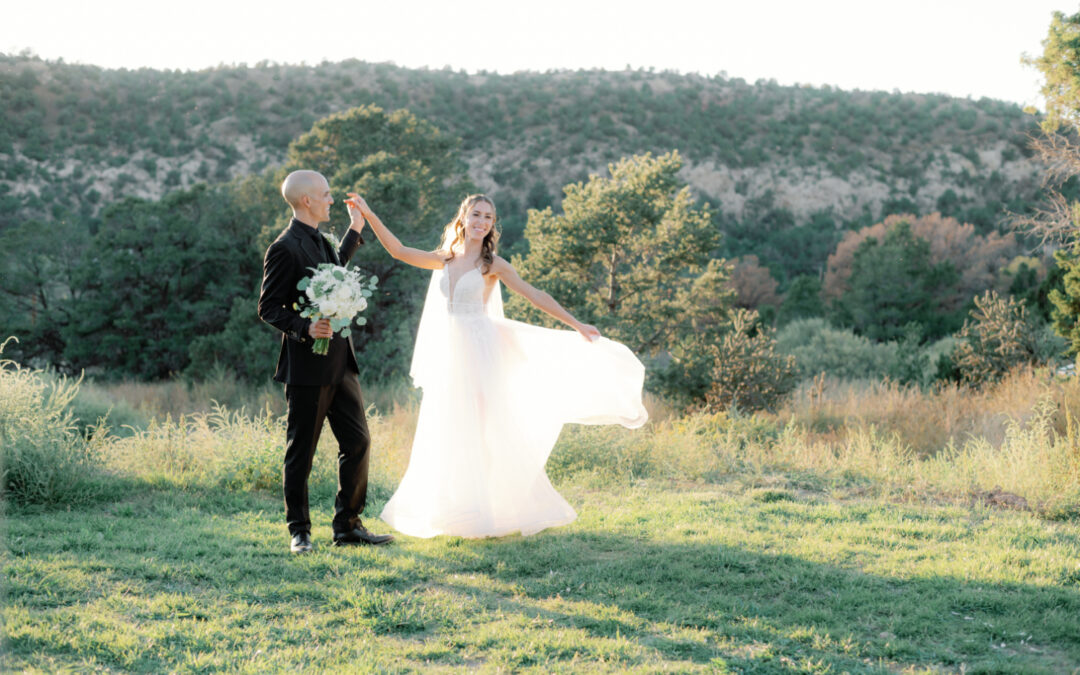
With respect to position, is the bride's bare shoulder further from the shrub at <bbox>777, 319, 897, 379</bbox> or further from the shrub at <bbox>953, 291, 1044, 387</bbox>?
the shrub at <bbox>777, 319, 897, 379</bbox>

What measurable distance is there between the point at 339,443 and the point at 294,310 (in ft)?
3.15

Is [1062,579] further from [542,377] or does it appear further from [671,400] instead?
[671,400]

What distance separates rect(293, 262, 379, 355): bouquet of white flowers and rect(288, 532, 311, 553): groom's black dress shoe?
1.25 meters

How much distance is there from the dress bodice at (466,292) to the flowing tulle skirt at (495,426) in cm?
7

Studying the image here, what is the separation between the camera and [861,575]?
4738 millimetres

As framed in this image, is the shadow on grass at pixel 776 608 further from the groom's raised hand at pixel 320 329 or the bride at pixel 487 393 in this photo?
the groom's raised hand at pixel 320 329

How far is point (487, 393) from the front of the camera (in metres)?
5.55

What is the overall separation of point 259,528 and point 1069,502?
614cm

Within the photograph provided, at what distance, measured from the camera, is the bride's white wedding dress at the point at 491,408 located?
5.43 m

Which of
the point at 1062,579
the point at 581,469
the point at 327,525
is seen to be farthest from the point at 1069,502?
the point at 327,525

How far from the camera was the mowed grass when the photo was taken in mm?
3680

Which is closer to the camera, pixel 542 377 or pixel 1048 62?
pixel 542 377

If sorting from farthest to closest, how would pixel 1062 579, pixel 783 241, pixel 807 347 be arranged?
pixel 783 241 → pixel 807 347 → pixel 1062 579

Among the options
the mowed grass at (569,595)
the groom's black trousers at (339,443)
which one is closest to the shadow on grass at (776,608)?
the mowed grass at (569,595)
